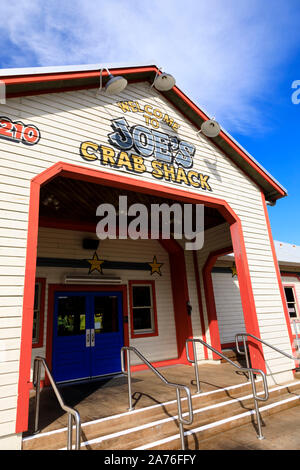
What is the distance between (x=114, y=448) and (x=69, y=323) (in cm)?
416

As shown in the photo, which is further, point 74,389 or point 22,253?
point 74,389

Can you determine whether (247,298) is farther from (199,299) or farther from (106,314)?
(106,314)

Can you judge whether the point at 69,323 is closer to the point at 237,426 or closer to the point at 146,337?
the point at 146,337

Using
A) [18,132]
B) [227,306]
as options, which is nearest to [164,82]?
[18,132]

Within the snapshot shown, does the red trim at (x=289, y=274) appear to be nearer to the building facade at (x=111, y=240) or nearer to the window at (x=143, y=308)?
the building facade at (x=111, y=240)

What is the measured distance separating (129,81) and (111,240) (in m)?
4.43

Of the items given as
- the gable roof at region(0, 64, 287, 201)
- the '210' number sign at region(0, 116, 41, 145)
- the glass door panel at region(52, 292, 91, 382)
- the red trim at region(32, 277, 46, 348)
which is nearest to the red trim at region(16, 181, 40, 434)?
the '210' number sign at region(0, 116, 41, 145)

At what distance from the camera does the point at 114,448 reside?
369 centimetres

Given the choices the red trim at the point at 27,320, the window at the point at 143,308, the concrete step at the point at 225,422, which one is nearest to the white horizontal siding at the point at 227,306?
the window at the point at 143,308

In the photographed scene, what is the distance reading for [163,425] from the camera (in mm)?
4176

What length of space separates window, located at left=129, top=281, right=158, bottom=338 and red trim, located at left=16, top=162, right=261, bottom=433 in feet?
2.84

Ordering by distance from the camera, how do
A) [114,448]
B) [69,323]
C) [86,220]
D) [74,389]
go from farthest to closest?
[86,220] < [69,323] < [74,389] < [114,448]

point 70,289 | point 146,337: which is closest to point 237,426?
point 146,337

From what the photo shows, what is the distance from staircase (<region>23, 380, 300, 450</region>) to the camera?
3.64 metres
